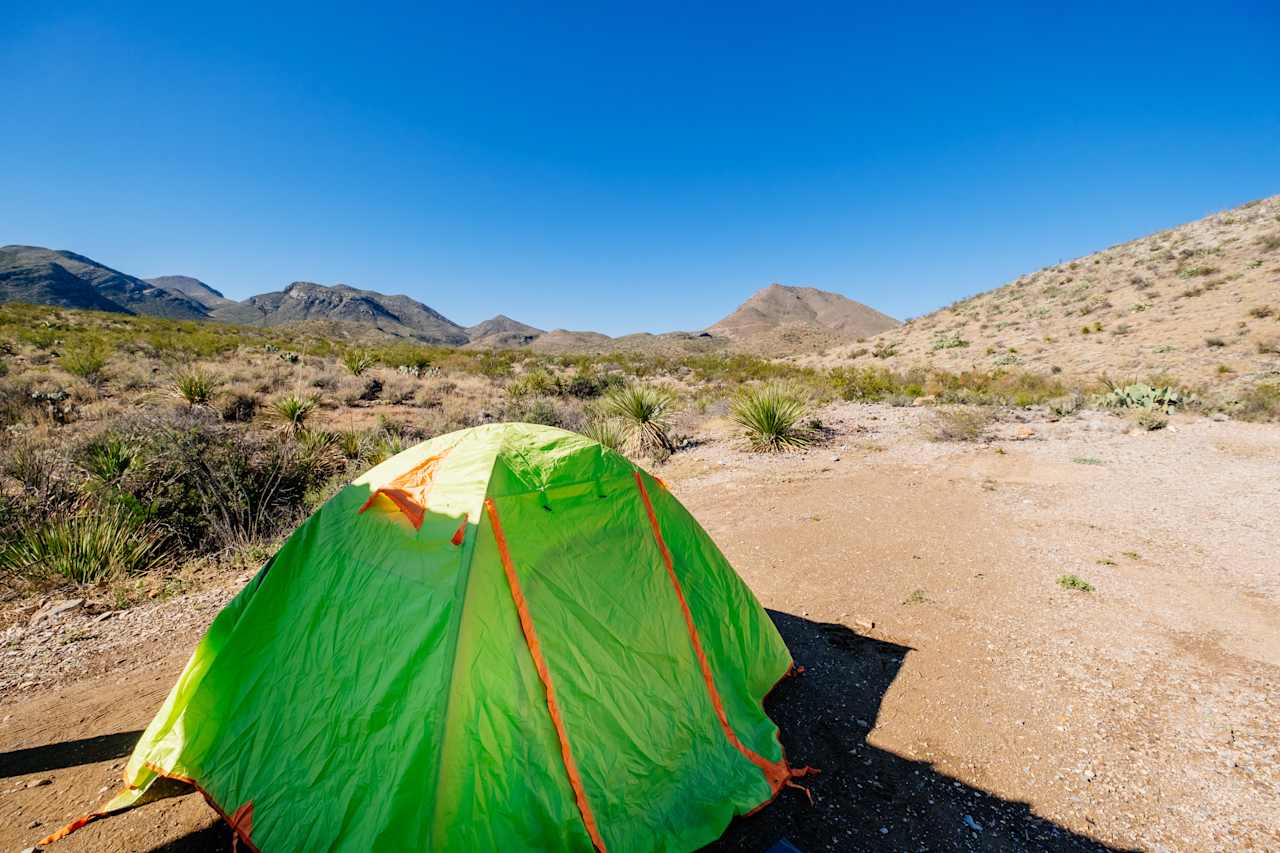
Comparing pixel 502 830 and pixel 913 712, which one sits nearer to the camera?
pixel 502 830

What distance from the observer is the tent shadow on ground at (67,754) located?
118 inches

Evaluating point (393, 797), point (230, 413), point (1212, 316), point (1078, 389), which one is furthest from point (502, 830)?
point (1212, 316)

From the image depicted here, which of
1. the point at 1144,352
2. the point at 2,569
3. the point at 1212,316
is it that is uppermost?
the point at 1212,316

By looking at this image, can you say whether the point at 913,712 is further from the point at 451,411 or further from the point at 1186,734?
the point at 451,411

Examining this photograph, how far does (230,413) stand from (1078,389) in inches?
898

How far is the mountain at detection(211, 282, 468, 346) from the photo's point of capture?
109375 mm

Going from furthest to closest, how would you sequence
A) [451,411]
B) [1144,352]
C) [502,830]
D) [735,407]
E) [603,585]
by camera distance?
[1144,352] → [451,411] → [735,407] → [603,585] → [502,830]

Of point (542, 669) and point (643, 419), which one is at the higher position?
point (643, 419)

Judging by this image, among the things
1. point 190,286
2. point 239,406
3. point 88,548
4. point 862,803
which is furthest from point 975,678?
point 190,286

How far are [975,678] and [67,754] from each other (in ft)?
20.5

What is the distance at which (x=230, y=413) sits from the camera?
1193 cm

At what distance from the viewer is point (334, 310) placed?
118m

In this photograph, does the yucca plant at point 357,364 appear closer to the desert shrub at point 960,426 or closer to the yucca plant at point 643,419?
the yucca plant at point 643,419

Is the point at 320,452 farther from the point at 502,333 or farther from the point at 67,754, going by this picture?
the point at 502,333
